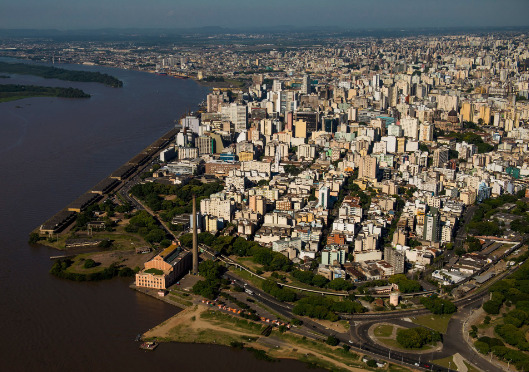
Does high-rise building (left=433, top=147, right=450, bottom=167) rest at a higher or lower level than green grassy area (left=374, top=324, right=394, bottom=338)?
higher

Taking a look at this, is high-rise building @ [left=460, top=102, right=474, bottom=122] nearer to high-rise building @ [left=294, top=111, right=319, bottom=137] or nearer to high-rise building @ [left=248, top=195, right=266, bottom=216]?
high-rise building @ [left=294, top=111, right=319, bottom=137]

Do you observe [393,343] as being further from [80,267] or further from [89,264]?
[80,267]

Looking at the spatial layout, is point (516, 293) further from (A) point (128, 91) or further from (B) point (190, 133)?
(A) point (128, 91)

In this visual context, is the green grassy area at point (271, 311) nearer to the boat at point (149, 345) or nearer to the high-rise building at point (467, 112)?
the boat at point (149, 345)

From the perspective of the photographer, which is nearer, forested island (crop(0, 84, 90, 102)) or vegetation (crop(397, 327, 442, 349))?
vegetation (crop(397, 327, 442, 349))

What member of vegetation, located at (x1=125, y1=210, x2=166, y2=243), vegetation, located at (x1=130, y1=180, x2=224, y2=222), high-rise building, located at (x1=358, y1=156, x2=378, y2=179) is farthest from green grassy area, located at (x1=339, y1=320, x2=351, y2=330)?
high-rise building, located at (x1=358, y1=156, x2=378, y2=179)

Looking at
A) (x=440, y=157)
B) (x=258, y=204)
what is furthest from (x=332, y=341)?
(x=440, y=157)

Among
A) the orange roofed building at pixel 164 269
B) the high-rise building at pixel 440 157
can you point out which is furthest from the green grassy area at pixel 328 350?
the high-rise building at pixel 440 157
